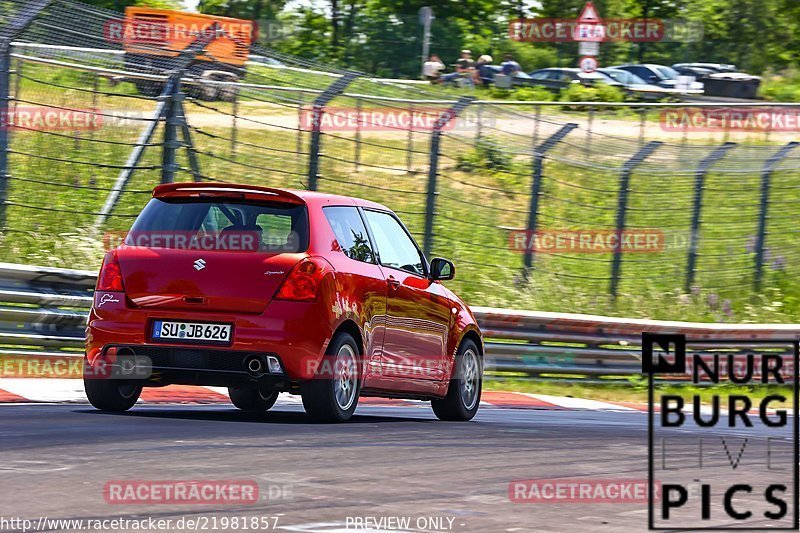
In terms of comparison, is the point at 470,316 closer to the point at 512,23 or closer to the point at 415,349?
the point at 415,349

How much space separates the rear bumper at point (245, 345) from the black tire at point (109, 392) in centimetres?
49

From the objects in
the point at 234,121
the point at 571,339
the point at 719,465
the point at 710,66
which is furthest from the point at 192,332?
the point at 710,66

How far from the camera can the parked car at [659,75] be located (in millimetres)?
44062

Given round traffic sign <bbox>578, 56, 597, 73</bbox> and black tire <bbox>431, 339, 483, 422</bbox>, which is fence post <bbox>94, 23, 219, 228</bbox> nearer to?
black tire <bbox>431, 339, 483, 422</bbox>

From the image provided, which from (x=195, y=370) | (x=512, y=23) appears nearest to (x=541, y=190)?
(x=195, y=370)

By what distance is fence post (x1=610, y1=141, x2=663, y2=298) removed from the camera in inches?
719

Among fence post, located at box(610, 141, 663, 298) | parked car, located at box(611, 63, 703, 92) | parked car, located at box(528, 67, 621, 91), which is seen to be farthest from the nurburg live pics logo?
parked car, located at box(611, 63, 703, 92)

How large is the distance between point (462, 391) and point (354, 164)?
6007mm

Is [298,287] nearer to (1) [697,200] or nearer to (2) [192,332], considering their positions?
(2) [192,332]

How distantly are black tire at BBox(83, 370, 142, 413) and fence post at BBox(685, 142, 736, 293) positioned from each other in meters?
11.0

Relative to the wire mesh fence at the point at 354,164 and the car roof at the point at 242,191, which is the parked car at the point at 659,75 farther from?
the car roof at the point at 242,191

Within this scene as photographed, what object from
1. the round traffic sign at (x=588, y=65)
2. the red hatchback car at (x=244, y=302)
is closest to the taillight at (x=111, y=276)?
the red hatchback car at (x=244, y=302)

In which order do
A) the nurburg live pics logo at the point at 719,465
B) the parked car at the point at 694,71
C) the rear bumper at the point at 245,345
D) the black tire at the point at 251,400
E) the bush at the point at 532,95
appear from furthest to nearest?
1. the parked car at the point at 694,71
2. the bush at the point at 532,95
3. the black tire at the point at 251,400
4. the rear bumper at the point at 245,345
5. the nurburg live pics logo at the point at 719,465

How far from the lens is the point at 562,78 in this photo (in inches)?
1738
